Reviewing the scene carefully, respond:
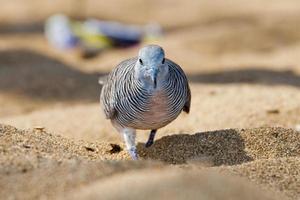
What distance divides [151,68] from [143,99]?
0.21m

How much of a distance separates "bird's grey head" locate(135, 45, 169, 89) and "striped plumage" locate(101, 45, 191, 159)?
14mm

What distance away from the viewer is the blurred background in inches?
307

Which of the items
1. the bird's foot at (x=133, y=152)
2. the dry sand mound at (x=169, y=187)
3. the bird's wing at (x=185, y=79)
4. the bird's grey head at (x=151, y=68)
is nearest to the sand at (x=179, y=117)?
the dry sand mound at (x=169, y=187)

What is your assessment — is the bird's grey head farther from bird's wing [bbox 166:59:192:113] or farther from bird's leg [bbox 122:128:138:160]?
bird's leg [bbox 122:128:138:160]

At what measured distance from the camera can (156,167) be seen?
437 cm

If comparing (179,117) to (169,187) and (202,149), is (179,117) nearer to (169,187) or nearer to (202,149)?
(202,149)

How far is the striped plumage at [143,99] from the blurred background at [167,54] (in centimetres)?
154

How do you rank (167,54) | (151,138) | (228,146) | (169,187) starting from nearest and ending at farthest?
(169,187)
(228,146)
(151,138)
(167,54)

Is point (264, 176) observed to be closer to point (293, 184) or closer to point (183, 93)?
point (293, 184)

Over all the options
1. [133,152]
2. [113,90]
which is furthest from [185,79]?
[133,152]

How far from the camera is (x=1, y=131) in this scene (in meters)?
5.31

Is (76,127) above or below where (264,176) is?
below

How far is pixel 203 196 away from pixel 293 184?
1054 millimetres

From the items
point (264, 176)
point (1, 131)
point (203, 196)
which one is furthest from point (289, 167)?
point (1, 131)
